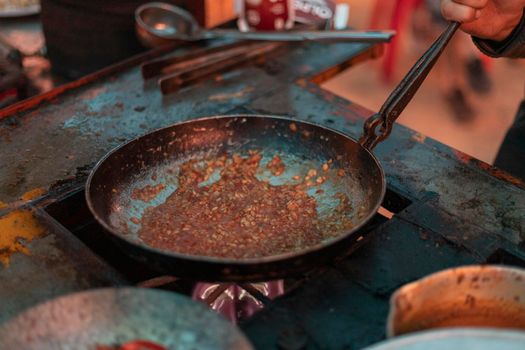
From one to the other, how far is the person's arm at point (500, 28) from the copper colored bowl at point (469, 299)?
0.99 meters

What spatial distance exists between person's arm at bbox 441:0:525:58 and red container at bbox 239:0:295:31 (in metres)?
0.93

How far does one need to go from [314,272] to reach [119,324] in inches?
19.7

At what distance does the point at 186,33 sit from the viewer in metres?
2.57

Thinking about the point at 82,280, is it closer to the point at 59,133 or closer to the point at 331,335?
the point at 331,335

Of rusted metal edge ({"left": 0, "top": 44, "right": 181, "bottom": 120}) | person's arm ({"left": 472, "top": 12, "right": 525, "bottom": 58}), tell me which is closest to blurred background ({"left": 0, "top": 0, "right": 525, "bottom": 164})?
rusted metal edge ({"left": 0, "top": 44, "right": 181, "bottom": 120})

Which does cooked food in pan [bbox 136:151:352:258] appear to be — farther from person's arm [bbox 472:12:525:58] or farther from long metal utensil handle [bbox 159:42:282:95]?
person's arm [bbox 472:12:525:58]

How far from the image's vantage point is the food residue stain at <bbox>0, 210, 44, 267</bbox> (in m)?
1.41

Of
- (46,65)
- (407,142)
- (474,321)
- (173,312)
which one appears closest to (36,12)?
(46,65)

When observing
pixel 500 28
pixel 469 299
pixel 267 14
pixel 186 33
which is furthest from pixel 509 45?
pixel 186 33

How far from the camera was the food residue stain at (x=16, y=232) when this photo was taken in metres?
1.41

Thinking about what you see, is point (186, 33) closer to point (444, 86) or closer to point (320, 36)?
point (320, 36)

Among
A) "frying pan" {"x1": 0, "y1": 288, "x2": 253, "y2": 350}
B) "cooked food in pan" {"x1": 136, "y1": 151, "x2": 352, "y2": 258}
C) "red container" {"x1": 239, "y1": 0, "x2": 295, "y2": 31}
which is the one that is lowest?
"cooked food in pan" {"x1": 136, "y1": 151, "x2": 352, "y2": 258}

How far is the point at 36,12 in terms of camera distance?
321cm

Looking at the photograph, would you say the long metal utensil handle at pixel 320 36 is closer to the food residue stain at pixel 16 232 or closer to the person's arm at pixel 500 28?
the person's arm at pixel 500 28
